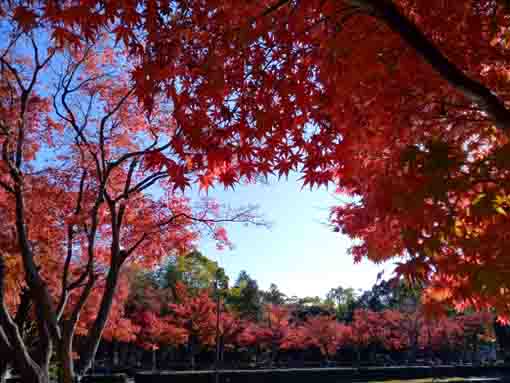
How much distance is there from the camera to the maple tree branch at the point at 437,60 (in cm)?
237

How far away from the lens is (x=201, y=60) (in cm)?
354

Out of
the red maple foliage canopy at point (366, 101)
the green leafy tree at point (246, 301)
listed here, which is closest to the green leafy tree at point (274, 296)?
the green leafy tree at point (246, 301)

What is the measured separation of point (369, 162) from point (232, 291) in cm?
3851

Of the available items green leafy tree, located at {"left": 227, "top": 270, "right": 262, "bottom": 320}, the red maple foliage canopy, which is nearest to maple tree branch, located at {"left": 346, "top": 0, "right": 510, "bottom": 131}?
the red maple foliage canopy

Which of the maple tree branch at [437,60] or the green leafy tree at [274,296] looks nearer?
the maple tree branch at [437,60]

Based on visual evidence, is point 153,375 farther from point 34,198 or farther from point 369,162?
point 369,162

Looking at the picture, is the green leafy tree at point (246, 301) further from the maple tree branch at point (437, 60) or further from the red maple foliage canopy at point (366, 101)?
the maple tree branch at point (437, 60)

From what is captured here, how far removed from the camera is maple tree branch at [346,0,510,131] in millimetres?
2369

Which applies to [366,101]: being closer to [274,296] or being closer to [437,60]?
[437,60]

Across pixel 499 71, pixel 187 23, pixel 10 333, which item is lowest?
pixel 10 333

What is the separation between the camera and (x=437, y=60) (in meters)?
2.41

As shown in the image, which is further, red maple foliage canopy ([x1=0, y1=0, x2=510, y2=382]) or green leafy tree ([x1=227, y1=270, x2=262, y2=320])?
green leafy tree ([x1=227, y1=270, x2=262, y2=320])

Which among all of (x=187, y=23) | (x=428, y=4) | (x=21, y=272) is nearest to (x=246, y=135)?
(x=187, y=23)

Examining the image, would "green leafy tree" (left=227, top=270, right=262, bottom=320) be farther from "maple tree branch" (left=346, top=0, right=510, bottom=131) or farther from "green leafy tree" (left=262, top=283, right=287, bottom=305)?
"maple tree branch" (left=346, top=0, right=510, bottom=131)
